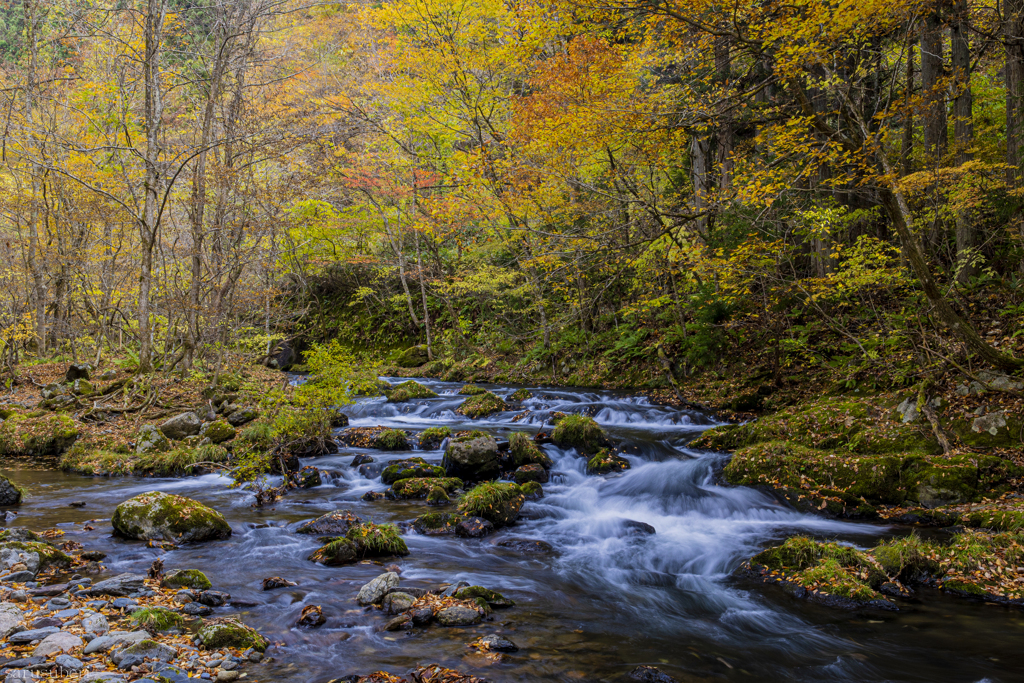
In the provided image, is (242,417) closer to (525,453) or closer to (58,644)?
(525,453)

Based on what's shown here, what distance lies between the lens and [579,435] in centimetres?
1062

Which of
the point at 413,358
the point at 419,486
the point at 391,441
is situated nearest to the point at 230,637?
A: the point at 419,486

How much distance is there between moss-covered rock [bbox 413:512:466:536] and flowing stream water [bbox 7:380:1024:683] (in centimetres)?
15

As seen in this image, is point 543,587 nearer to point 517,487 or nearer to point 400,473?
point 517,487

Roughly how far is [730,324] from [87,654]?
13.9 m

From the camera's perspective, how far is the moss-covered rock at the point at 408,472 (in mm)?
9039

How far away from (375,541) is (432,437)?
203 inches

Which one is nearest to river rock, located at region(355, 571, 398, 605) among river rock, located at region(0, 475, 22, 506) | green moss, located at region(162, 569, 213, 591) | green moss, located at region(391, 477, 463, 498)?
green moss, located at region(162, 569, 213, 591)

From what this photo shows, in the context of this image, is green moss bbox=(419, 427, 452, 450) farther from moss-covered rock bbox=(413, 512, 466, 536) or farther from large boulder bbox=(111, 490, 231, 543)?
large boulder bbox=(111, 490, 231, 543)

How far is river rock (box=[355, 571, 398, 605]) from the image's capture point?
4984mm

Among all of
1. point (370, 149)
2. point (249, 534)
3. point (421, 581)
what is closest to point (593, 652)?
point (421, 581)

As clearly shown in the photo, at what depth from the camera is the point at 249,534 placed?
684cm

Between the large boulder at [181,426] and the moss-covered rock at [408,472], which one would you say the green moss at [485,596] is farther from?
the large boulder at [181,426]

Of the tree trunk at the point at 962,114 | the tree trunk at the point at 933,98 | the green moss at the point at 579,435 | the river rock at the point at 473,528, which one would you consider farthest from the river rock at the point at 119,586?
the tree trunk at the point at 933,98
